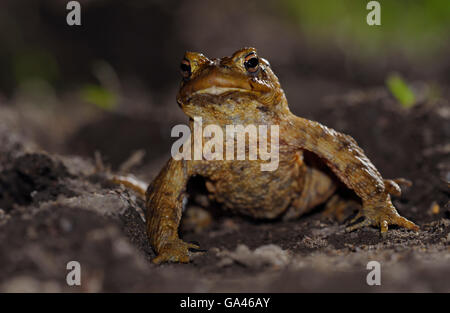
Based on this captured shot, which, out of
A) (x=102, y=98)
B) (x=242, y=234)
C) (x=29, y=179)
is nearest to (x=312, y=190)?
(x=242, y=234)

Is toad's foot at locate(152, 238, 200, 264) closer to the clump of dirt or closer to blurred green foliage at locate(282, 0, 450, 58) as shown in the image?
the clump of dirt

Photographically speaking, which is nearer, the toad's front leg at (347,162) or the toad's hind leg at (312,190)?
the toad's front leg at (347,162)

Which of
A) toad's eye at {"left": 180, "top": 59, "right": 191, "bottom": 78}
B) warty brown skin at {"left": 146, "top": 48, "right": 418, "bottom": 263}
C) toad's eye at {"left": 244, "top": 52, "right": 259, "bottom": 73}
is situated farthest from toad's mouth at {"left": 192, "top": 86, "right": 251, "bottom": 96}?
toad's eye at {"left": 180, "top": 59, "right": 191, "bottom": 78}

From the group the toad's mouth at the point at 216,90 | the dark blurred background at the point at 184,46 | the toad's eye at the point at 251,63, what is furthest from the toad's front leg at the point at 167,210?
the dark blurred background at the point at 184,46

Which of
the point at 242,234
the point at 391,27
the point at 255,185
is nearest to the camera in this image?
the point at 255,185

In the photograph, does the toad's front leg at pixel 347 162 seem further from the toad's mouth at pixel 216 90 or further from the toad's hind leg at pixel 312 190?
the toad's mouth at pixel 216 90

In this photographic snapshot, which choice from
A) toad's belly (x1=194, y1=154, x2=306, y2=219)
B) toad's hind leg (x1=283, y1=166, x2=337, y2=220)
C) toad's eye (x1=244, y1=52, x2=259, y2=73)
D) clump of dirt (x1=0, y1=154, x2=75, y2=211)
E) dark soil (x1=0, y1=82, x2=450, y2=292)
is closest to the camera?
dark soil (x1=0, y1=82, x2=450, y2=292)

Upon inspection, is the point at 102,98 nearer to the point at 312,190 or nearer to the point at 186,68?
the point at 186,68
